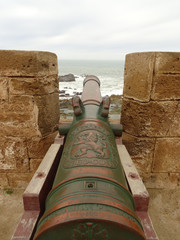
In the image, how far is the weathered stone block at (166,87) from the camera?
267 cm

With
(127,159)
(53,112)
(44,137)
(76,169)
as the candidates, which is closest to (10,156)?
(44,137)

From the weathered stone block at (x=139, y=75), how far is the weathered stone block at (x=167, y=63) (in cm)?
8

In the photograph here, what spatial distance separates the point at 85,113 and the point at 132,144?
1321 millimetres

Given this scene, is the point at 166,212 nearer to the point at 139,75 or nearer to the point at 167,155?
the point at 167,155

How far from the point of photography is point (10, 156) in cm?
315

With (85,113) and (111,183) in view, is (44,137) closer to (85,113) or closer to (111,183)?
(85,113)

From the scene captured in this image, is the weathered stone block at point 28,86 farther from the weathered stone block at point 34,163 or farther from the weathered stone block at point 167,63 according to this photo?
the weathered stone block at point 167,63

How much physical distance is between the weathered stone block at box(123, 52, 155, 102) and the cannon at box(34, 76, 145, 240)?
4.36 feet

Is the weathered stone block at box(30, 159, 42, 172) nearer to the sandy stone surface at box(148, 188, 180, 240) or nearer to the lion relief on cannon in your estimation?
the lion relief on cannon

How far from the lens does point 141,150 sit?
3115 mm

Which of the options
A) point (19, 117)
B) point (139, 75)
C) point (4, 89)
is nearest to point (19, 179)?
point (19, 117)

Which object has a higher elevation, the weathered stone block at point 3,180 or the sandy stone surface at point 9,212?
the weathered stone block at point 3,180

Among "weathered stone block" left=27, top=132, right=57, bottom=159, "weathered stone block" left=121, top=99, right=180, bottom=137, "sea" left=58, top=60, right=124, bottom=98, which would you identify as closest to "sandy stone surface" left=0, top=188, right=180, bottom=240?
"weathered stone block" left=27, top=132, right=57, bottom=159

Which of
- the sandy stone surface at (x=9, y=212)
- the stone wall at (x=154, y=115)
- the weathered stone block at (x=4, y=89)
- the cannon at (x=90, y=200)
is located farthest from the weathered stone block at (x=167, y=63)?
the sandy stone surface at (x=9, y=212)
